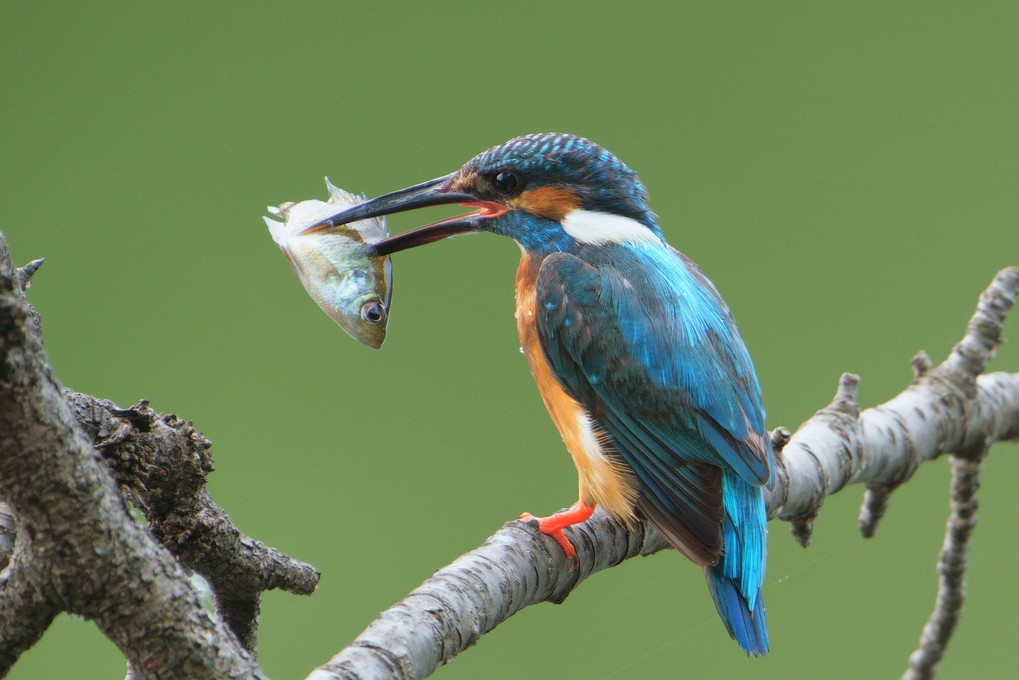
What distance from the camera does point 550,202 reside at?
63.6 inches

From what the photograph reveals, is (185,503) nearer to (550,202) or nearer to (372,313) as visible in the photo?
(372,313)

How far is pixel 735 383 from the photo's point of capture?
1426 mm

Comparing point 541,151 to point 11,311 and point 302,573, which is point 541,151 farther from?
point 11,311

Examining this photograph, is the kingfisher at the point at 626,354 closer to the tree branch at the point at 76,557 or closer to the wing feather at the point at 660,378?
the wing feather at the point at 660,378

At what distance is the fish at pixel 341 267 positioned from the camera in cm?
144

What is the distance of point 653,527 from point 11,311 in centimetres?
103

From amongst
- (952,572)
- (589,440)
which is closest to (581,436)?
(589,440)

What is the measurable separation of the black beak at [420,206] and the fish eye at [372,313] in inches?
4.1

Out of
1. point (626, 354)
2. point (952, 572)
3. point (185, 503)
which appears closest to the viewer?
point (185, 503)

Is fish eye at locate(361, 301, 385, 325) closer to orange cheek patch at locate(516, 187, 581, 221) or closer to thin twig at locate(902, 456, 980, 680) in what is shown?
orange cheek patch at locate(516, 187, 581, 221)

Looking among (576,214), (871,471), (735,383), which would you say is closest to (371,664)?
(735,383)

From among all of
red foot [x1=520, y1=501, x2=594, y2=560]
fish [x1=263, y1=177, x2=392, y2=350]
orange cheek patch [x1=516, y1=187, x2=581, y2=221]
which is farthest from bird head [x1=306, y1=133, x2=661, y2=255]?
red foot [x1=520, y1=501, x2=594, y2=560]

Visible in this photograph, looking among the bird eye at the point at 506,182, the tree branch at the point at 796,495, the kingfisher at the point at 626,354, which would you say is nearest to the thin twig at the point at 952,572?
the tree branch at the point at 796,495

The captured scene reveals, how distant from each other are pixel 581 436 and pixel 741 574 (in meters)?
0.30
